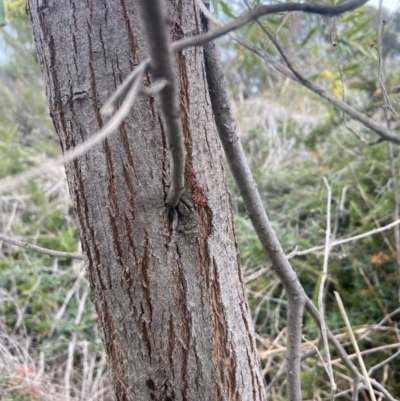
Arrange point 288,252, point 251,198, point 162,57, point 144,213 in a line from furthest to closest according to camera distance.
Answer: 1. point 288,252
2. point 251,198
3. point 144,213
4. point 162,57

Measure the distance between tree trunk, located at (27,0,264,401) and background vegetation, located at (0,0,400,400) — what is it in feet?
1.19

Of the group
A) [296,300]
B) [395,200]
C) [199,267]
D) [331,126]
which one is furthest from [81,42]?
[331,126]

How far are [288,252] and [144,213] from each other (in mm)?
1480

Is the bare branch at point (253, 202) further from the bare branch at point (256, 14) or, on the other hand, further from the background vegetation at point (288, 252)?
the bare branch at point (256, 14)

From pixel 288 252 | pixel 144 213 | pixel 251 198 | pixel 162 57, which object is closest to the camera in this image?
pixel 162 57

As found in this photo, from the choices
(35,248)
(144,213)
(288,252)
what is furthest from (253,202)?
(288,252)

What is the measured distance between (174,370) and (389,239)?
1.35 meters

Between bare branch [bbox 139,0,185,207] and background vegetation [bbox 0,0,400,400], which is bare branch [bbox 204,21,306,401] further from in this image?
bare branch [bbox 139,0,185,207]

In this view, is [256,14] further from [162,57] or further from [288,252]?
[288,252]

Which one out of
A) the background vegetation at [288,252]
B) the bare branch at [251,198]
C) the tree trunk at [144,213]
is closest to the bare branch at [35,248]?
the tree trunk at [144,213]

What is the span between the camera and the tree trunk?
497mm

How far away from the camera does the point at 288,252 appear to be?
188 centimetres

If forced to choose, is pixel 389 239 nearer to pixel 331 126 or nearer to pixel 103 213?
pixel 331 126

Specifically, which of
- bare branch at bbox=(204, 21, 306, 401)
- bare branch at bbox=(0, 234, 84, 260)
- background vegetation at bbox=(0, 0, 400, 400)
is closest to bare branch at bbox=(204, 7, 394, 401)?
bare branch at bbox=(204, 21, 306, 401)
